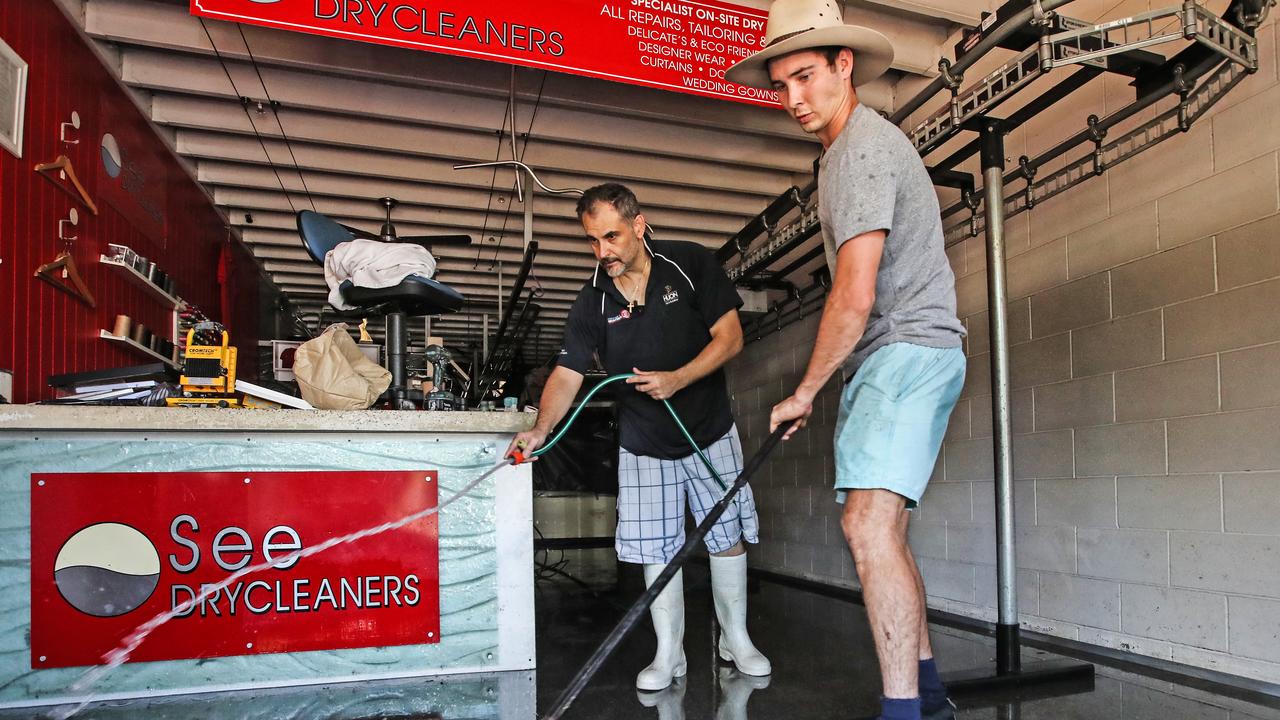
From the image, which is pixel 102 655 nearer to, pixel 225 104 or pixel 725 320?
pixel 725 320

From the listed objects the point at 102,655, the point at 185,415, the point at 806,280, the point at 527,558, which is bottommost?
the point at 102,655

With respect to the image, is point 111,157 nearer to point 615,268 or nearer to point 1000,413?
point 615,268

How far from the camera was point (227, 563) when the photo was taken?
2.45 meters

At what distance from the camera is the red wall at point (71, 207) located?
317cm

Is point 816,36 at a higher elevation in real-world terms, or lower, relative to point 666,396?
higher

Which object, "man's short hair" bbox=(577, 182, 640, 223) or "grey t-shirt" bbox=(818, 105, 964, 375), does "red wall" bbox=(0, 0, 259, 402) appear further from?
"grey t-shirt" bbox=(818, 105, 964, 375)

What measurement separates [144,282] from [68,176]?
110 centimetres

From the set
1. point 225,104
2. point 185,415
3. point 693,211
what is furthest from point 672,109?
point 185,415

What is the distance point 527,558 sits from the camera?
8.89ft

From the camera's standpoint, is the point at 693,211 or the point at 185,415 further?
the point at 693,211

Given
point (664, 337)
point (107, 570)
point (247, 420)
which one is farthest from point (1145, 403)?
point (107, 570)

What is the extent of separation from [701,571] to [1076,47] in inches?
191

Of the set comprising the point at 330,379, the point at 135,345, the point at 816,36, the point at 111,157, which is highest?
the point at 111,157

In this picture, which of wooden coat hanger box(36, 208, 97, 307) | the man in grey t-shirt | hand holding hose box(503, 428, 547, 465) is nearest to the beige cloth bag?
hand holding hose box(503, 428, 547, 465)
